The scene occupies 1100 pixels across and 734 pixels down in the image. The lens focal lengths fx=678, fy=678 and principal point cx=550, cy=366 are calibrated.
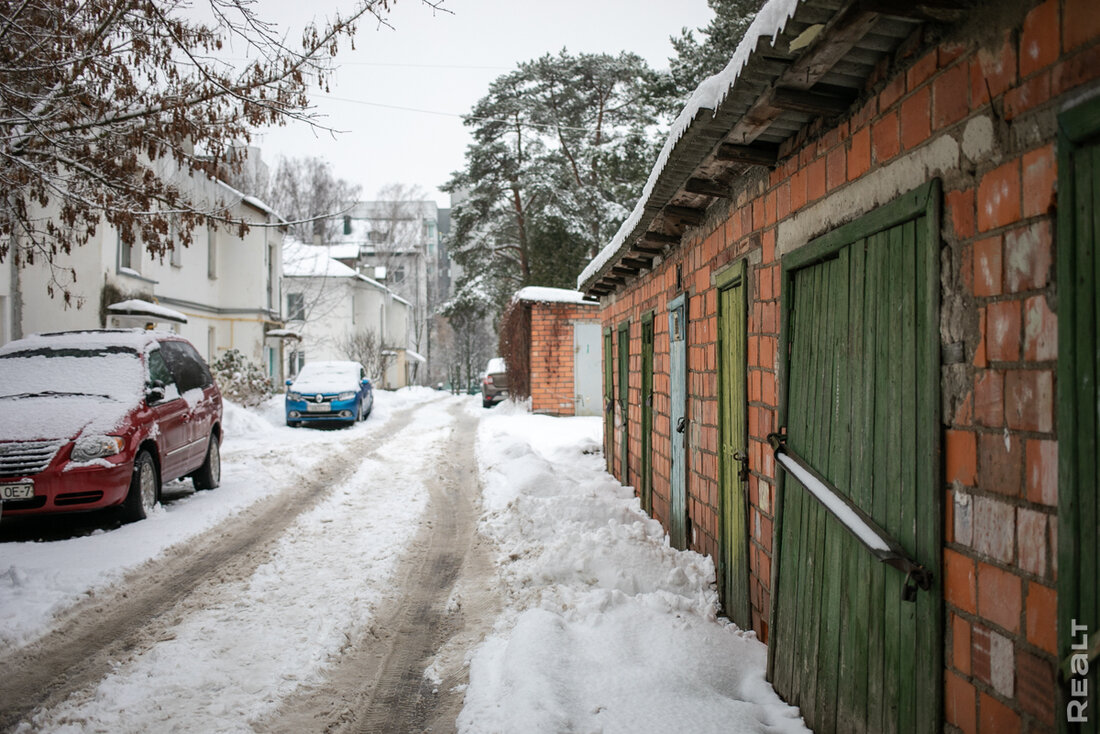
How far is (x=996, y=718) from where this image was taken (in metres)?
1.92

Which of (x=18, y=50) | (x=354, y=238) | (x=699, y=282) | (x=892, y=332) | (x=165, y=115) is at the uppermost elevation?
(x=354, y=238)

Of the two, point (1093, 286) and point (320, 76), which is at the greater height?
point (320, 76)

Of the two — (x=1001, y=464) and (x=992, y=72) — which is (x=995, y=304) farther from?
(x=992, y=72)

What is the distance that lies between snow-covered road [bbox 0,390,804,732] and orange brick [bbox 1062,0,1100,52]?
2693mm

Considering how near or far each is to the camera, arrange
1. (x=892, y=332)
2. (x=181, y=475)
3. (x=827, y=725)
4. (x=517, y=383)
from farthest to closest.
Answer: (x=517, y=383) < (x=181, y=475) < (x=827, y=725) < (x=892, y=332)

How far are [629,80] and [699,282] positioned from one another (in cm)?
2413

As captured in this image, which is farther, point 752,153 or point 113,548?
point 113,548

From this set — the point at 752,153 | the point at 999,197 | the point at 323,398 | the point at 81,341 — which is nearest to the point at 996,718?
the point at 999,197

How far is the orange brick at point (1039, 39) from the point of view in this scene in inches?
68.0

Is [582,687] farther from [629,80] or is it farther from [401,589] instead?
[629,80]

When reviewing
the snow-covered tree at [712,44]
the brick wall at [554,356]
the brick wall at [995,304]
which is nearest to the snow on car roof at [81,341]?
the brick wall at [995,304]

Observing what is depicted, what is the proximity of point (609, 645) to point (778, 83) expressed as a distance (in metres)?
2.92

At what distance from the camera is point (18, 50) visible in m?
5.55

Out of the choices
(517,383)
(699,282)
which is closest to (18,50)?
(699,282)
